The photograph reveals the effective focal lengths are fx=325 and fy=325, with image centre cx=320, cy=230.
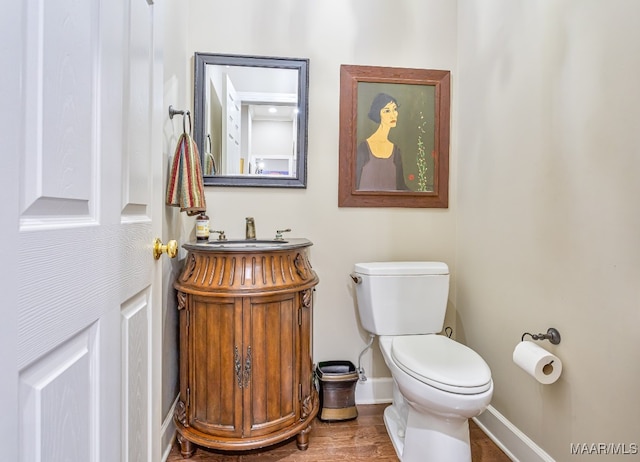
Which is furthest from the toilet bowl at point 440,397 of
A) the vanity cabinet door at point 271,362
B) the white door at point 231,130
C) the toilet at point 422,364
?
the white door at point 231,130

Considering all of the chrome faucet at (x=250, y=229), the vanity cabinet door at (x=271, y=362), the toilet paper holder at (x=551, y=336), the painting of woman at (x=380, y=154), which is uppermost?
the painting of woman at (x=380, y=154)

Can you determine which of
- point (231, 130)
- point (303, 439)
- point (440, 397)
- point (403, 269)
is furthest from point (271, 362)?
point (231, 130)

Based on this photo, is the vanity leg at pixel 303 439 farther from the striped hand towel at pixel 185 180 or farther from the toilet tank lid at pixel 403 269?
the striped hand towel at pixel 185 180

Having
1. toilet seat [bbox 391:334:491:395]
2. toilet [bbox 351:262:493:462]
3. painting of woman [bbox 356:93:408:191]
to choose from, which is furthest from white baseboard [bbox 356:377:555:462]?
painting of woman [bbox 356:93:408:191]

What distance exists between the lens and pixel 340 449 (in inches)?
60.5

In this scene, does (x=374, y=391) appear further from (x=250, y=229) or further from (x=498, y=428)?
(x=250, y=229)

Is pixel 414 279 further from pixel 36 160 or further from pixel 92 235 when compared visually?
pixel 36 160

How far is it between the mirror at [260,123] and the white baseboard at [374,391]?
1236mm

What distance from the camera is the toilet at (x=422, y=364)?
3.94 feet

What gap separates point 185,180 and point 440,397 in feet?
4.54

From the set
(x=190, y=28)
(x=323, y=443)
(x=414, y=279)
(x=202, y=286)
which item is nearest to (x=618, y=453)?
(x=414, y=279)

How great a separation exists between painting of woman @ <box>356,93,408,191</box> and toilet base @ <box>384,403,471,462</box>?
1.19 metres

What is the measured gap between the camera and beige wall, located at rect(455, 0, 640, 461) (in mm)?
1027

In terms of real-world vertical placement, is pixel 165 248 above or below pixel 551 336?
above
